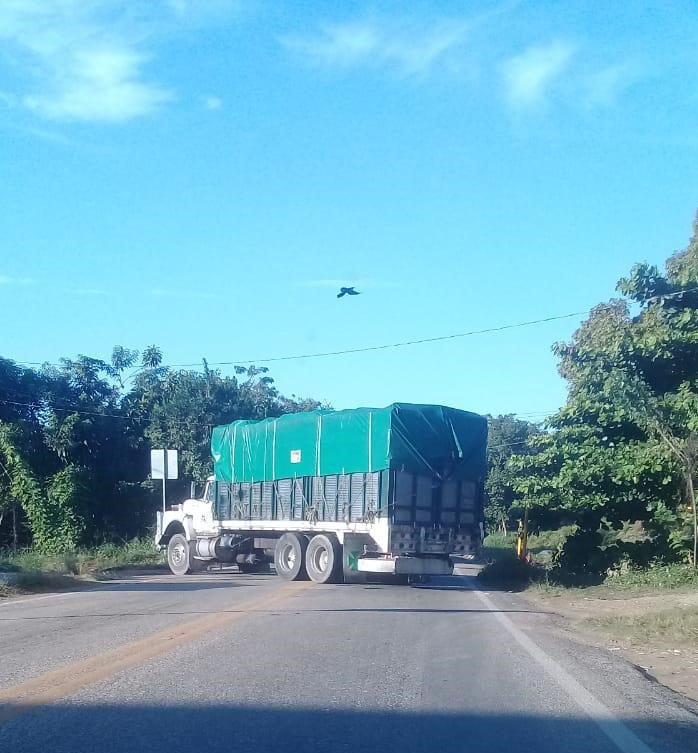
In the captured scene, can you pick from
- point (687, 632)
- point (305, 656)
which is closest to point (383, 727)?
point (305, 656)

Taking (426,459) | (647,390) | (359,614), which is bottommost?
(359,614)

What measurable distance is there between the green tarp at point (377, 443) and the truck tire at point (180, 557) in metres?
A: 4.16

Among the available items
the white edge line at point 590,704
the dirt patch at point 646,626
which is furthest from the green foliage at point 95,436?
the white edge line at point 590,704

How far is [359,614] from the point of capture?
13.7m

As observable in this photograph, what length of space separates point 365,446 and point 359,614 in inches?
238

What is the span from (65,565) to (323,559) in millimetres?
7549

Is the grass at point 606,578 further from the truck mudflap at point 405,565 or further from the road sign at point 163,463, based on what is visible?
the road sign at point 163,463

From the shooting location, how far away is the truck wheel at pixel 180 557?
25500 mm

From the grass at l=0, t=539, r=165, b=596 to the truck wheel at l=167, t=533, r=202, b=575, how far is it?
1.80m

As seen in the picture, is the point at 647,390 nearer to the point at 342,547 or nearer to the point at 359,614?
the point at 342,547

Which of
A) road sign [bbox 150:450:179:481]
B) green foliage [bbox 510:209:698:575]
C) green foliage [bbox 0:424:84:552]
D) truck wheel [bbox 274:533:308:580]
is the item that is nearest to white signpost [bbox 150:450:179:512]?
road sign [bbox 150:450:179:481]

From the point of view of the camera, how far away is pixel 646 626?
12445 mm

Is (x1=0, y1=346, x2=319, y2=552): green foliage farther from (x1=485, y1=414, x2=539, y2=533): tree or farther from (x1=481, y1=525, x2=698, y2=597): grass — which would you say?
(x1=481, y1=525, x2=698, y2=597): grass

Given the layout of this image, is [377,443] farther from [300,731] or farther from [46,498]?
[46,498]
